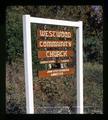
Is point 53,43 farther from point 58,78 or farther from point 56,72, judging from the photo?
point 58,78

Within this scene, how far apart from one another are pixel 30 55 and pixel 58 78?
2.19 feet

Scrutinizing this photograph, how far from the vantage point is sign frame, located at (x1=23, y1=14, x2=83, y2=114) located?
9.28m

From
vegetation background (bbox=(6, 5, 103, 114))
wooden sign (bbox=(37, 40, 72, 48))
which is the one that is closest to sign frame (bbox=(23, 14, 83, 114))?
vegetation background (bbox=(6, 5, 103, 114))

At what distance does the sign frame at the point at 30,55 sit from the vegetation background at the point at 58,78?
74 mm

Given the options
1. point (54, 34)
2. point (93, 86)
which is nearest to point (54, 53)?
→ point (54, 34)

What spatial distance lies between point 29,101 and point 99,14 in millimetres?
1959

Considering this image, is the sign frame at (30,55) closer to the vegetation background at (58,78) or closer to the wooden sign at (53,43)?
the vegetation background at (58,78)

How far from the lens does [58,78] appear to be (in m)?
9.54

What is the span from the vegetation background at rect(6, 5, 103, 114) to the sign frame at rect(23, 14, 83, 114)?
0.24 feet

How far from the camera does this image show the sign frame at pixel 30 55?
928 cm
